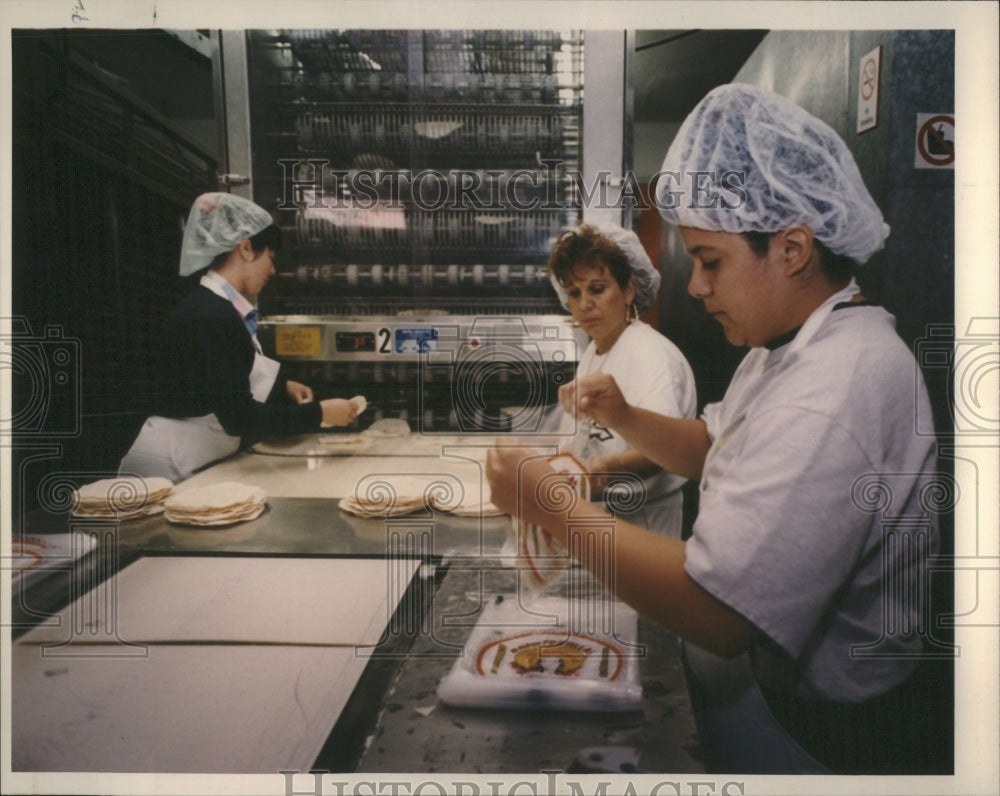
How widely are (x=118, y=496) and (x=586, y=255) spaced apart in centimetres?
132

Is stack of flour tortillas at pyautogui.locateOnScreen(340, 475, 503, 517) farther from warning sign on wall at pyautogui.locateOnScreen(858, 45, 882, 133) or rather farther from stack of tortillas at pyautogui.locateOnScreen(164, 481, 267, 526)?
warning sign on wall at pyautogui.locateOnScreen(858, 45, 882, 133)

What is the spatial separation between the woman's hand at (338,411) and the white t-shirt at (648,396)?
0.55 m

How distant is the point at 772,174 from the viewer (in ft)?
4.30

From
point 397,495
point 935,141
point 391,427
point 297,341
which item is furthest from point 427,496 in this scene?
point 935,141

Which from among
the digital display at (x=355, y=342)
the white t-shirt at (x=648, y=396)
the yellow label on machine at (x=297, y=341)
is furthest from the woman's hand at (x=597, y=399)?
the yellow label on machine at (x=297, y=341)

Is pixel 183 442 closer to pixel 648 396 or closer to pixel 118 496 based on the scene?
pixel 118 496

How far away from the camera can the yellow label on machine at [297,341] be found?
1703 mm

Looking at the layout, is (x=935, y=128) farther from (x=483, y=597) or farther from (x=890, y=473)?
(x=483, y=597)

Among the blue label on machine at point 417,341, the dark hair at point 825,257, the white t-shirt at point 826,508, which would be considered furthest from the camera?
the blue label on machine at point 417,341

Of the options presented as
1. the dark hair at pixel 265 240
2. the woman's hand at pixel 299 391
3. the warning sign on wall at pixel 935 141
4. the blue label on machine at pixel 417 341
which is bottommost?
the woman's hand at pixel 299 391

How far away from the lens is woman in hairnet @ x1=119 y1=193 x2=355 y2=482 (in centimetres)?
161

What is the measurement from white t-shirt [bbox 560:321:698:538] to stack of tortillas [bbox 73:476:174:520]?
3.54ft

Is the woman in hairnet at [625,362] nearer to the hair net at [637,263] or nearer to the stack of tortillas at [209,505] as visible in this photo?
the hair net at [637,263]

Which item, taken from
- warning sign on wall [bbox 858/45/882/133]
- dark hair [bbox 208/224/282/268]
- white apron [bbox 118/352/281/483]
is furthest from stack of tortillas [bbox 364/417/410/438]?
warning sign on wall [bbox 858/45/882/133]
